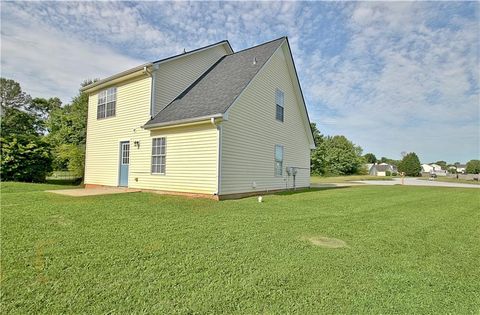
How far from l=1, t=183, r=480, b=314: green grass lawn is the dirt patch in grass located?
0.14 metres

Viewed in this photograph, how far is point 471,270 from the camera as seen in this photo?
361 centimetres

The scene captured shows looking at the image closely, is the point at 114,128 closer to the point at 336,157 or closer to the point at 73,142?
the point at 73,142

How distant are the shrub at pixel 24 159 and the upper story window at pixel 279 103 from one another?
15.8 meters

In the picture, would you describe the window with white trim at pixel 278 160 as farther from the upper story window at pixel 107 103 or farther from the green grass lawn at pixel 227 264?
the upper story window at pixel 107 103

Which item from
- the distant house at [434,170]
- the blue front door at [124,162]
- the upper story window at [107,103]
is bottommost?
the blue front door at [124,162]

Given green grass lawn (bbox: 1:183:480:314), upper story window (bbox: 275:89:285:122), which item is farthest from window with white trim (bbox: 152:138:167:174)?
upper story window (bbox: 275:89:285:122)

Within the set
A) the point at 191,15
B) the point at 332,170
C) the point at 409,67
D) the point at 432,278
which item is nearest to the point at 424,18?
the point at 409,67

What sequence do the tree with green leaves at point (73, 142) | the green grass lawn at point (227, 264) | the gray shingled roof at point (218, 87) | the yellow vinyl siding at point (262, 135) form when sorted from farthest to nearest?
the tree with green leaves at point (73, 142) < the gray shingled roof at point (218, 87) < the yellow vinyl siding at point (262, 135) < the green grass lawn at point (227, 264)

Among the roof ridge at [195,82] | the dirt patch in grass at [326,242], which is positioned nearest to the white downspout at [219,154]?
the roof ridge at [195,82]

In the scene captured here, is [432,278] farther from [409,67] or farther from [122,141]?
[409,67]

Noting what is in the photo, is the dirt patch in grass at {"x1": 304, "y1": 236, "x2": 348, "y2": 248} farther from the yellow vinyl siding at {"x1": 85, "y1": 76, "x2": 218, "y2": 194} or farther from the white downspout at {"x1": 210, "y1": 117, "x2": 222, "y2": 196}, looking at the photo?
the yellow vinyl siding at {"x1": 85, "y1": 76, "x2": 218, "y2": 194}

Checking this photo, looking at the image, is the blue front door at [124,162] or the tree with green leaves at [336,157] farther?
the tree with green leaves at [336,157]

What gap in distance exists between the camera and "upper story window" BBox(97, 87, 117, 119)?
13.1 m

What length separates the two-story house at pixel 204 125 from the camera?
9539 mm
